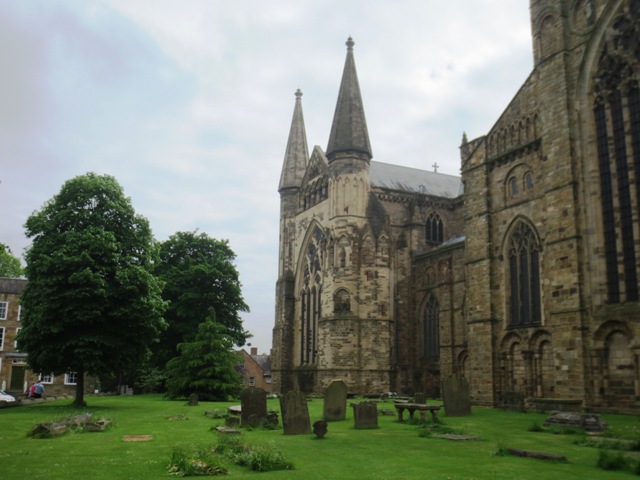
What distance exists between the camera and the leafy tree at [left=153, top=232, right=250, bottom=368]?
151 ft

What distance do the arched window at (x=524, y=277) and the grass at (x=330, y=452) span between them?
871 centimetres

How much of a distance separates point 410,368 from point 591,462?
106 feet

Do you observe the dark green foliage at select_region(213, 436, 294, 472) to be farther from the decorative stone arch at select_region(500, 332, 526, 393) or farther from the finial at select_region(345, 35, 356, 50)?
the finial at select_region(345, 35, 356, 50)

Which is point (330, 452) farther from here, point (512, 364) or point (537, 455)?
point (512, 364)

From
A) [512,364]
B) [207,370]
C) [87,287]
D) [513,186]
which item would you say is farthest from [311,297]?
[87,287]

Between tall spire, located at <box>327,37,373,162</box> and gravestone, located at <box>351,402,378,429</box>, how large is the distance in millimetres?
27556

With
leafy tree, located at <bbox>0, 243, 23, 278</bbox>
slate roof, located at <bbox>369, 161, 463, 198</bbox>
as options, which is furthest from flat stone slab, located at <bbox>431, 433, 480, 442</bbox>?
leafy tree, located at <bbox>0, 243, 23, 278</bbox>

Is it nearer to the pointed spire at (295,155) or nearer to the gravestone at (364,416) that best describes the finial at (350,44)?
→ the pointed spire at (295,155)

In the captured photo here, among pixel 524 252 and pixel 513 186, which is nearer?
pixel 524 252

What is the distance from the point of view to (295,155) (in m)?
A: 54.9

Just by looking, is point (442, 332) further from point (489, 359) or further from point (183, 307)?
point (183, 307)

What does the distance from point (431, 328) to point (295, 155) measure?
20517 mm

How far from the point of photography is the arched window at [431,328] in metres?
42.5

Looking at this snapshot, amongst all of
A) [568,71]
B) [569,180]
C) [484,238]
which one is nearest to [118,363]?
[484,238]
